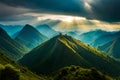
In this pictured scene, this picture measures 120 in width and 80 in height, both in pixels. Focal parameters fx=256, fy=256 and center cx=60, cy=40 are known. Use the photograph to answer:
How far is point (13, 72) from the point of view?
188 m

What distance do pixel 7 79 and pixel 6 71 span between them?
6250 mm

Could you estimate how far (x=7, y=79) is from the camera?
18562 cm

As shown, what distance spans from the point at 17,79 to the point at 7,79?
7.88 m

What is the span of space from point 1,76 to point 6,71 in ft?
19.0

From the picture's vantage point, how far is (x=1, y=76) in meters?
190

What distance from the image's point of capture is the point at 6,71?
18838 cm

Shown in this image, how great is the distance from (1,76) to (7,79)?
6.99m

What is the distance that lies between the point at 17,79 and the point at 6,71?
10072mm

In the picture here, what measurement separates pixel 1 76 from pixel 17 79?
39.5ft

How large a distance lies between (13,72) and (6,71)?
5223 mm

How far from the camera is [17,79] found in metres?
190
